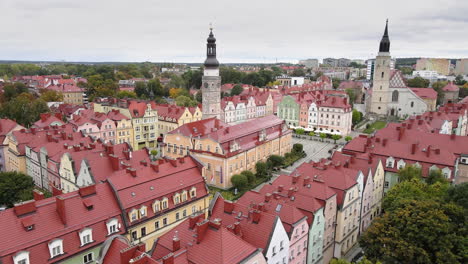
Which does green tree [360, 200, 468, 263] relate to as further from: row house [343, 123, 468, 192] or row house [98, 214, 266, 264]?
row house [343, 123, 468, 192]

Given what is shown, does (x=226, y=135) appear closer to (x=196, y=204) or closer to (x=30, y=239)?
(x=196, y=204)

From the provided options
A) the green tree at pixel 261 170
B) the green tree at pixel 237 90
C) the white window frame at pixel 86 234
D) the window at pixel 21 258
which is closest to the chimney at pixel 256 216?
the white window frame at pixel 86 234

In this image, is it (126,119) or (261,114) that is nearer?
(126,119)

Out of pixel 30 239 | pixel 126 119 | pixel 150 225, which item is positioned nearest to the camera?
pixel 30 239

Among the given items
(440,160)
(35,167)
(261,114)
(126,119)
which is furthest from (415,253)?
(261,114)

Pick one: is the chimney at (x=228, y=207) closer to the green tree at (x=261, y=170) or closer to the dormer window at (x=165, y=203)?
the dormer window at (x=165, y=203)

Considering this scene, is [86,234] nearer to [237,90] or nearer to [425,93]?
[237,90]

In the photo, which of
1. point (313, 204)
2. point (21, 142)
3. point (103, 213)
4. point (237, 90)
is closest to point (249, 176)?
point (313, 204)
